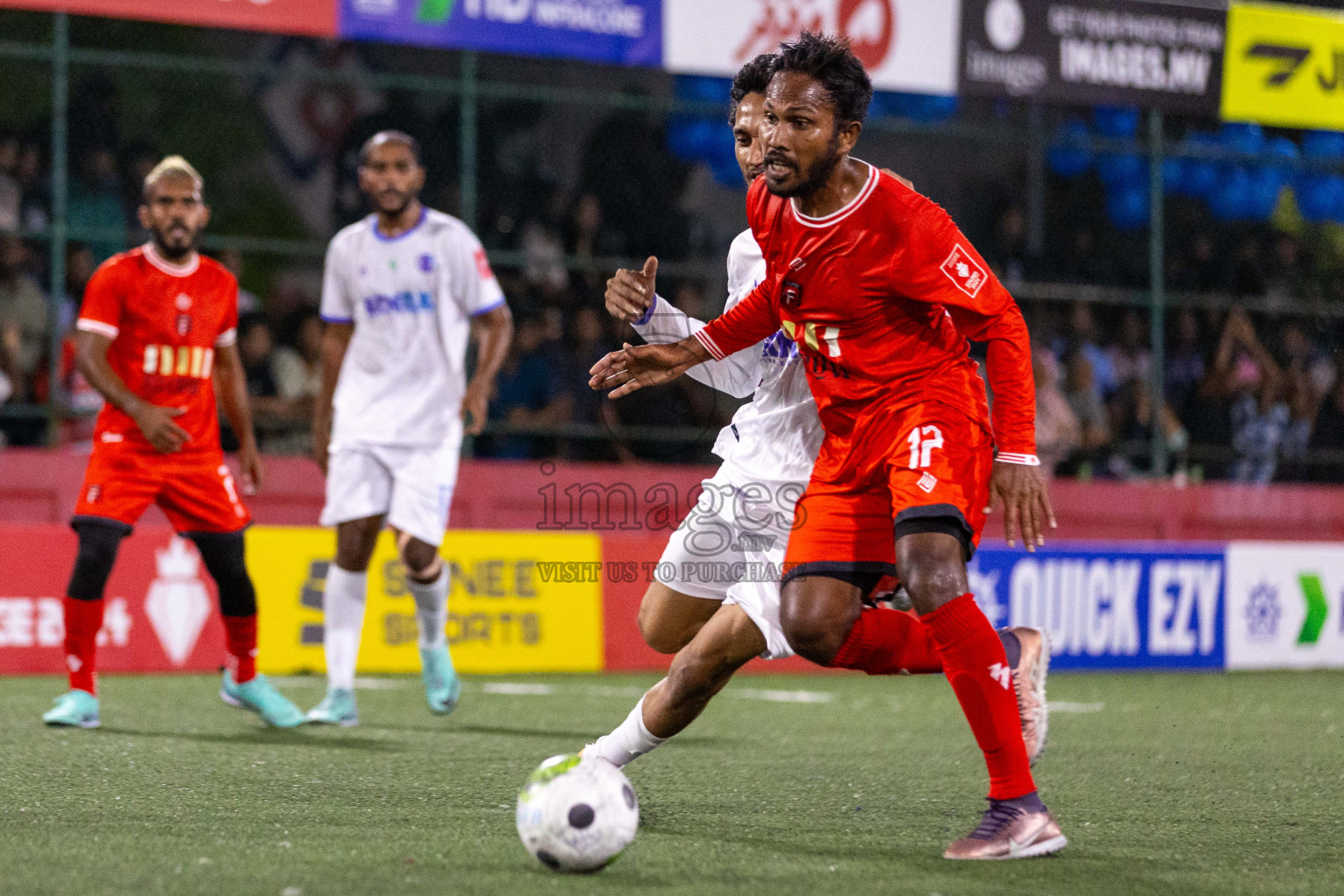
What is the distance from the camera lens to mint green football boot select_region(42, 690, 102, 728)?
634cm

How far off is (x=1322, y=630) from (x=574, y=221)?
19.2ft

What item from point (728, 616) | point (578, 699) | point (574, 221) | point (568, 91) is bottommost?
point (578, 699)

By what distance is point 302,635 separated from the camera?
9.37 metres

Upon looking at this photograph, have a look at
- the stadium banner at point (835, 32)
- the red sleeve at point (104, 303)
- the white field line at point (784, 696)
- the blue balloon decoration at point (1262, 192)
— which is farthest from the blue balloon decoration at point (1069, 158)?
the red sleeve at point (104, 303)

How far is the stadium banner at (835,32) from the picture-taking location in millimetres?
11039

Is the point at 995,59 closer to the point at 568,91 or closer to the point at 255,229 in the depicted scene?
the point at 568,91

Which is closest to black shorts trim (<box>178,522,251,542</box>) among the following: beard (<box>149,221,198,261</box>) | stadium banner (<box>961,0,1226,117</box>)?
beard (<box>149,221,198,261</box>)

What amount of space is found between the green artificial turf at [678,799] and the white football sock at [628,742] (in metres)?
0.19

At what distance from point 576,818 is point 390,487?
356cm

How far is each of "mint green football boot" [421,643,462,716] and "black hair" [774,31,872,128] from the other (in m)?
3.50

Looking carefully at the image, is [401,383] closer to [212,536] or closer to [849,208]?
[212,536]

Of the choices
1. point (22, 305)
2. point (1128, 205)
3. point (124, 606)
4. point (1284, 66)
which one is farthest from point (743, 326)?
point (1128, 205)

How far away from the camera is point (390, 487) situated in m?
7.03

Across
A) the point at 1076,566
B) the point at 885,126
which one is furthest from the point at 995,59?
the point at 1076,566
